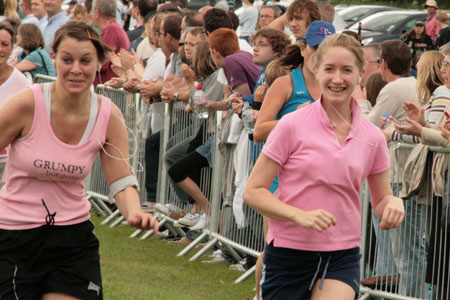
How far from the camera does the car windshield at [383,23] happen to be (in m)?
25.8

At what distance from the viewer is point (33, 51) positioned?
13359mm

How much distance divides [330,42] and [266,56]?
367cm

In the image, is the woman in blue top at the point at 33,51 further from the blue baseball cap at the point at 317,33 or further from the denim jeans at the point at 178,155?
the blue baseball cap at the point at 317,33

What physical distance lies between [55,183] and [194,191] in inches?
200

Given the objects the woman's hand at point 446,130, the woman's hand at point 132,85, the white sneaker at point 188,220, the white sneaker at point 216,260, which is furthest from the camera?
the woman's hand at point 132,85

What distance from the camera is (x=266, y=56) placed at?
26.8 ft

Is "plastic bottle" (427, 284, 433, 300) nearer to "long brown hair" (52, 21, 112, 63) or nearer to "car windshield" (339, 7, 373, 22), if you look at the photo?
"long brown hair" (52, 21, 112, 63)

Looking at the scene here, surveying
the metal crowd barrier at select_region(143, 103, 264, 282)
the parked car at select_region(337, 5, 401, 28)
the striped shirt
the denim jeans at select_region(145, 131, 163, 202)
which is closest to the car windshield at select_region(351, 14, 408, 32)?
the parked car at select_region(337, 5, 401, 28)

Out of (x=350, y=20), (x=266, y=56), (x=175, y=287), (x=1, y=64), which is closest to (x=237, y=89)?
(x=266, y=56)

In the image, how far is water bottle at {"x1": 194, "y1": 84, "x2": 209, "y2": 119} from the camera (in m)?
9.10

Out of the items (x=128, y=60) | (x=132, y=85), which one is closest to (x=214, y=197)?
(x=132, y=85)

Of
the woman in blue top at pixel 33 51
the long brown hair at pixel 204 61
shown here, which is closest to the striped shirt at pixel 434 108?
the long brown hair at pixel 204 61

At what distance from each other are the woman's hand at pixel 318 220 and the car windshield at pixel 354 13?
85.5ft

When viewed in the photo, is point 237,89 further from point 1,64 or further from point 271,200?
point 271,200
